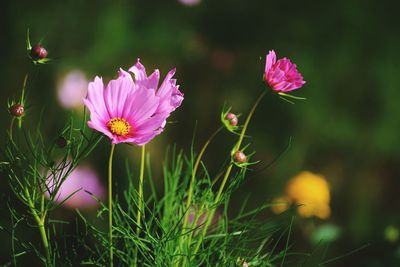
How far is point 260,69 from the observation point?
1930 mm

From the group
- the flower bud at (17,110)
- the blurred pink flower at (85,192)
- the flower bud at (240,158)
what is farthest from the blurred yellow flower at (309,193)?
the flower bud at (17,110)

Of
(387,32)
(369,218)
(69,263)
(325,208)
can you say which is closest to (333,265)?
(325,208)

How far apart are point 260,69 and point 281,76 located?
4.45 ft

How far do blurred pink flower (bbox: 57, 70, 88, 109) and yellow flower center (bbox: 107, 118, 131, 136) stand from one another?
1.34m

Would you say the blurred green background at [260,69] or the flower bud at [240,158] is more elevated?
the flower bud at [240,158]

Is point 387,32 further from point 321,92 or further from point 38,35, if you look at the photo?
point 38,35

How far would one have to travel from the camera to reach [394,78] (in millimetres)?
1917

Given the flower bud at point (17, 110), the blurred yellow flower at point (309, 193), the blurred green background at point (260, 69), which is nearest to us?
the flower bud at point (17, 110)

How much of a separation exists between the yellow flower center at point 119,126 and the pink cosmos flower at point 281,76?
13 cm

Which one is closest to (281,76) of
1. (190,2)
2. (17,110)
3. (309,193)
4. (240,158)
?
(240,158)

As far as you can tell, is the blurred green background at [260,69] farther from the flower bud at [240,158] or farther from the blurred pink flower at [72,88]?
the flower bud at [240,158]

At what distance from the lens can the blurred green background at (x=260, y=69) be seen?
6.20 ft

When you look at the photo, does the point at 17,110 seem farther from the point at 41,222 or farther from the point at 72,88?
the point at 72,88

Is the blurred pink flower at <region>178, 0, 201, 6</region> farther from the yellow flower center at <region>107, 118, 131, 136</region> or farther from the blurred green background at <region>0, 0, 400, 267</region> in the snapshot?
the yellow flower center at <region>107, 118, 131, 136</region>
